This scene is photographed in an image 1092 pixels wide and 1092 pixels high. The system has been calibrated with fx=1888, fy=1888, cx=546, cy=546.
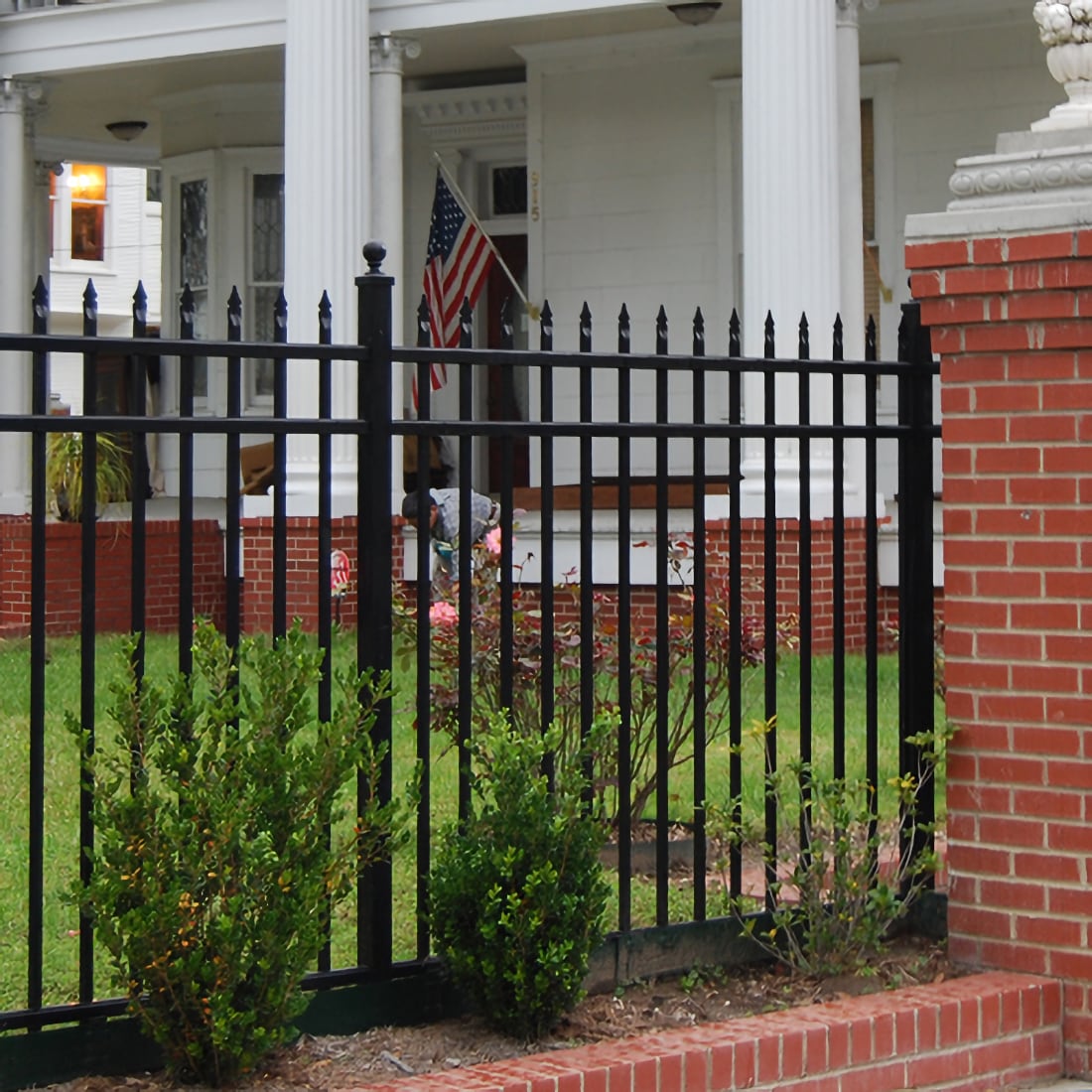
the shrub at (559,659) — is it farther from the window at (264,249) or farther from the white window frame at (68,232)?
the white window frame at (68,232)

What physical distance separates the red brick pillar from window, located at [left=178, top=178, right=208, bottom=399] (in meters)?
13.9

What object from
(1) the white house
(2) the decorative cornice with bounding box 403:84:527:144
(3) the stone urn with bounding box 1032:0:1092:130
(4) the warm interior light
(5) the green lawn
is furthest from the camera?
(4) the warm interior light

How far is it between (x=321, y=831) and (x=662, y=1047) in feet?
2.96

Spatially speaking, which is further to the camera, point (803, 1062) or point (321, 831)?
point (803, 1062)

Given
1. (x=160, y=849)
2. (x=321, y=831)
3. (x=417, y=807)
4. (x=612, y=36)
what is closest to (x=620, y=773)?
(x=417, y=807)

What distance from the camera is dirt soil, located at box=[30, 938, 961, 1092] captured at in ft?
13.0

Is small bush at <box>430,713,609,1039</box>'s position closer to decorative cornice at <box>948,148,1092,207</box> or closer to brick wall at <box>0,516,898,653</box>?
decorative cornice at <box>948,148,1092,207</box>

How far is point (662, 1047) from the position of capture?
13.5 feet

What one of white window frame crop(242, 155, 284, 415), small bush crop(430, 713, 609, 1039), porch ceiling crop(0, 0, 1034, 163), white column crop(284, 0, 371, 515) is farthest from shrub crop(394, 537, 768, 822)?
white window frame crop(242, 155, 284, 415)

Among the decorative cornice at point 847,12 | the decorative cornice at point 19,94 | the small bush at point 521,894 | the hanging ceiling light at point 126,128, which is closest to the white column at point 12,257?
the decorative cornice at point 19,94

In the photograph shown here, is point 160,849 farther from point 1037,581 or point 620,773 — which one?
point 1037,581

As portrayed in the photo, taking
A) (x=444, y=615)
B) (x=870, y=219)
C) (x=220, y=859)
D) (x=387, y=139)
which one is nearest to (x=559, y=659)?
(x=444, y=615)

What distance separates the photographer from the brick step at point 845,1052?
397 cm

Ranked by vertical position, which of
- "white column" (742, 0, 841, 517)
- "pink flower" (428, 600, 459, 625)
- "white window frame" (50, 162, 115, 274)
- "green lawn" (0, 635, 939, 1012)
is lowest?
"green lawn" (0, 635, 939, 1012)
